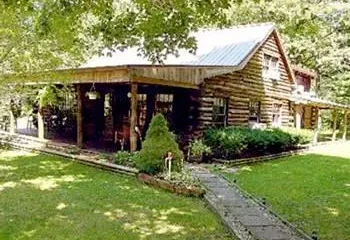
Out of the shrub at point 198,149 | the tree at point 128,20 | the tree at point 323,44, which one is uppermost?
the tree at point 323,44

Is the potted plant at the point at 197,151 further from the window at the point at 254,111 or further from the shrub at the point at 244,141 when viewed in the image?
the window at the point at 254,111

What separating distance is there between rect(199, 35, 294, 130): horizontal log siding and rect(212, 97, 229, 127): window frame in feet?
0.66

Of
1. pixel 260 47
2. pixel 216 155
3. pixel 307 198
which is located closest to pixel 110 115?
pixel 216 155

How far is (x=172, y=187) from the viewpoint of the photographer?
1036 centimetres

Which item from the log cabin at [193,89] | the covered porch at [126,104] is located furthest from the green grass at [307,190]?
the covered porch at [126,104]

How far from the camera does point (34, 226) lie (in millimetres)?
7422

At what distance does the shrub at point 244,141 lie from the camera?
51.5 feet

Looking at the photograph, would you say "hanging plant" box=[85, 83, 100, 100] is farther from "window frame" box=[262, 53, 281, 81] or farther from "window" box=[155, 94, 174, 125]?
"window frame" box=[262, 53, 281, 81]

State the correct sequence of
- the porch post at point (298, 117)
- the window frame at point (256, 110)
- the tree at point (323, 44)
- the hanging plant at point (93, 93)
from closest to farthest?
1. the hanging plant at point (93, 93)
2. the window frame at point (256, 110)
3. the porch post at point (298, 117)
4. the tree at point (323, 44)

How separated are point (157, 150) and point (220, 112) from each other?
291 inches

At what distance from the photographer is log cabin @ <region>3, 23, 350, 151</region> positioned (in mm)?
15281

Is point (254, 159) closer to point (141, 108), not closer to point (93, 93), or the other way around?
point (141, 108)

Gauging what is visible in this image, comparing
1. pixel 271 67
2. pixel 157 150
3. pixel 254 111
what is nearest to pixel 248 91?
pixel 254 111

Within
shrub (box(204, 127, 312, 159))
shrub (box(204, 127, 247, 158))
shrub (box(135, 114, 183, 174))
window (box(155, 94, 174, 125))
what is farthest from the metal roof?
shrub (box(135, 114, 183, 174))
